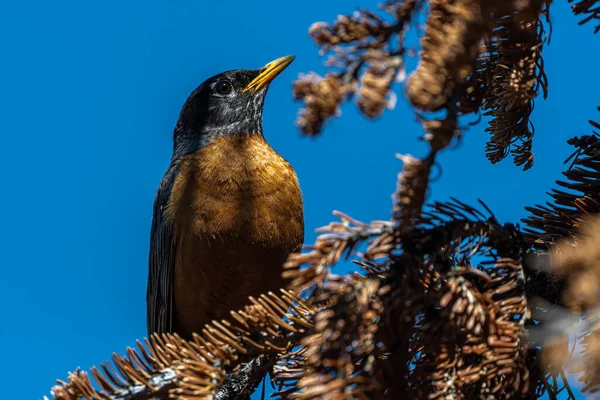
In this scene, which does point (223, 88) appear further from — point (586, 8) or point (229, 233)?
point (586, 8)

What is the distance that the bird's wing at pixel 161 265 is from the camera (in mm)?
3945

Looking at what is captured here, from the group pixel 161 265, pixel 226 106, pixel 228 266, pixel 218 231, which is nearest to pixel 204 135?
pixel 226 106

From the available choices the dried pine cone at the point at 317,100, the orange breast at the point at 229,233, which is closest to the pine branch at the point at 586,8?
the dried pine cone at the point at 317,100

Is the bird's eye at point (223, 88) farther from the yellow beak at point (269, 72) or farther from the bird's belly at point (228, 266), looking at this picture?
the bird's belly at point (228, 266)

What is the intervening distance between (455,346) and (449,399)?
0.11 meters

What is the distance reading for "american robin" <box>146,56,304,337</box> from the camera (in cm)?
360

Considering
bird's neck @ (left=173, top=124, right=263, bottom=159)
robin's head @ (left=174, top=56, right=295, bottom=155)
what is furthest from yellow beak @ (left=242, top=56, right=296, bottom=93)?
bird's neck @ (left=173, top=124, right=263, bottom=159)

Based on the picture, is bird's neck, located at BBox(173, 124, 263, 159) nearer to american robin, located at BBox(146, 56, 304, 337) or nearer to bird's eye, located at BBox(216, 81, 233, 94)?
american robin, located at BBox(146, 56, 304, 337)

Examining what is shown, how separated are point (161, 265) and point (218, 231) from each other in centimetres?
70

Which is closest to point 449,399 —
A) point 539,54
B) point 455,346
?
point 455,346

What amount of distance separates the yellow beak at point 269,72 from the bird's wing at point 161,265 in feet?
3.59

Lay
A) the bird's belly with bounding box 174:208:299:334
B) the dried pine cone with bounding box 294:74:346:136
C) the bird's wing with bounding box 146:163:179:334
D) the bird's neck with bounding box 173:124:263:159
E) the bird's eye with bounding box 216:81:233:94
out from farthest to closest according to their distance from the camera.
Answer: the bird's eye with bounding box 216:81:233:94
the bird's neck with bounding box 173:124:263:159
the bird's wing with bounding box 146:163:179:334
the bird's belly with bounding box 174:208:299:334
the dried pine cone with bounding box 294:74:346:136

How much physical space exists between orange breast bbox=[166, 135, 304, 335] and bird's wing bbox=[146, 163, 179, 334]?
0.26 feet

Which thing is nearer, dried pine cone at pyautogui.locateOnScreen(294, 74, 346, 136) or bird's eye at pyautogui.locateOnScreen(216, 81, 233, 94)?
dried pine cone at pyautogui.locateOnScreen(294, 74, 346, 136)
